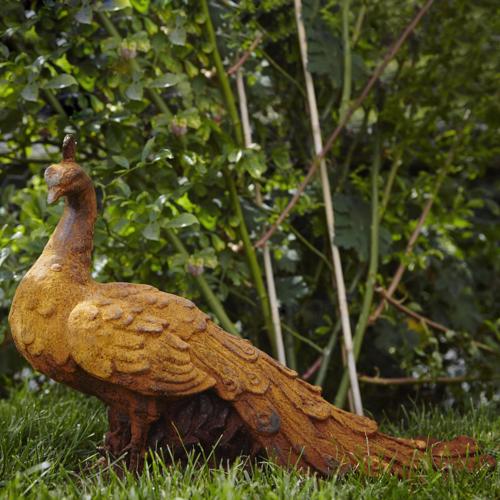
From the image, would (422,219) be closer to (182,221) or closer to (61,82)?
(182,221)

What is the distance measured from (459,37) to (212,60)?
106cm

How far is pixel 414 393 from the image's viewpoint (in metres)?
3.68

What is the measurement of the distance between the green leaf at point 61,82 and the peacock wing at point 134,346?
2.72 ft

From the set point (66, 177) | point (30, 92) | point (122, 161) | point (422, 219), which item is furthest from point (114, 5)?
point (422, 219)

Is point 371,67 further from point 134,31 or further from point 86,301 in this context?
point 86,301

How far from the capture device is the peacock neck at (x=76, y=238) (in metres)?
2.01

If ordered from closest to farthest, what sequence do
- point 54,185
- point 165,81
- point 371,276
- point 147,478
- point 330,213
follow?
point 147,478
point 54,185
point 165,81
point 330,213
point 371,276

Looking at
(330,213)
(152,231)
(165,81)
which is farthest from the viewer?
(330,213)

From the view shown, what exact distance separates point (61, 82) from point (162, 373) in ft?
3.57

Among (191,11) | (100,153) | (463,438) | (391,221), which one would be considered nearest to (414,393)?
(391,221)

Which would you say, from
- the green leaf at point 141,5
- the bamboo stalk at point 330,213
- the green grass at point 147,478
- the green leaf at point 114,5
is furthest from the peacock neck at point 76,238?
the bamboo stalk at point 330,213

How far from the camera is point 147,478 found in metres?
1.87

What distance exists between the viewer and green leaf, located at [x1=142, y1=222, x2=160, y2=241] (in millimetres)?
2455

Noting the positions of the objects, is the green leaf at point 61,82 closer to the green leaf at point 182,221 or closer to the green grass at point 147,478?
the green leaf at point 182,221
